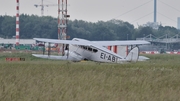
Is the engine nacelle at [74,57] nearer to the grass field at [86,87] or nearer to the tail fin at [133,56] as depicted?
the tail fin at [133,56]

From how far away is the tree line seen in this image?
128m

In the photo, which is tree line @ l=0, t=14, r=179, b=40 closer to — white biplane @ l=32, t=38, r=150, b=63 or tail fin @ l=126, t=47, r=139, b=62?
white biplane @ l=32, t=38, r=150, b=63

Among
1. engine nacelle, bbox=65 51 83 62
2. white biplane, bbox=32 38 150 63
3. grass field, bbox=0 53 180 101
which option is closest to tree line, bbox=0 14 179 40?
white biplane, bbox=32 38 150 63

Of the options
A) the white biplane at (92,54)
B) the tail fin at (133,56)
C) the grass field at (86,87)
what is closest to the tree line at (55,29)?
Answer: the white biplane at (92,54)

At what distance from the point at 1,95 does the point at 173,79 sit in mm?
7198

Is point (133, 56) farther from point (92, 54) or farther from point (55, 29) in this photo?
point (55, 29)

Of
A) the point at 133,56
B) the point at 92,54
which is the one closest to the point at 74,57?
the point at 92,54

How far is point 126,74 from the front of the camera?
22.4 metres

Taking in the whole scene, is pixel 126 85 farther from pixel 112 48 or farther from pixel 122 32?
pixel 122 32

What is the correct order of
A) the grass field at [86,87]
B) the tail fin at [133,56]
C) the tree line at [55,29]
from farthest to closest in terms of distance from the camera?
1. the tree line at [55,29]
2. the tail fin at [133,56]
3. the grass field at [86,87]

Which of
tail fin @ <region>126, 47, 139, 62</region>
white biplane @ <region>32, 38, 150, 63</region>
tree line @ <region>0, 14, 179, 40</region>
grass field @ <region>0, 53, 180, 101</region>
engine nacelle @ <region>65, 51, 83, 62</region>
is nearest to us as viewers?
grass field @ <region>0, 53, 180, 101</region>

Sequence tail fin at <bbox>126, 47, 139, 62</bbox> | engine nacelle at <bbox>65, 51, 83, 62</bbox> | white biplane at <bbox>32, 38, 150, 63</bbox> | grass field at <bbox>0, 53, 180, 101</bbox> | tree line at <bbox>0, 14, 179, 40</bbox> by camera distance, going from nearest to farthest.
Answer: grass field at <bbox>0, 53, 180, 101</bbox>
tail fin at <bbox>126, 47, 139, 62</bbox>
white biplane at <bbox>32, 38, 150, 63</bbox>
engine nacelle at <bbox>65, 51, 83, 62</bbox>
tree line at <bbox>0, 14, 179, 40</bbox>

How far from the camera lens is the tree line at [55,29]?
12781 centimetres

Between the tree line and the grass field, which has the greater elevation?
the tree line
